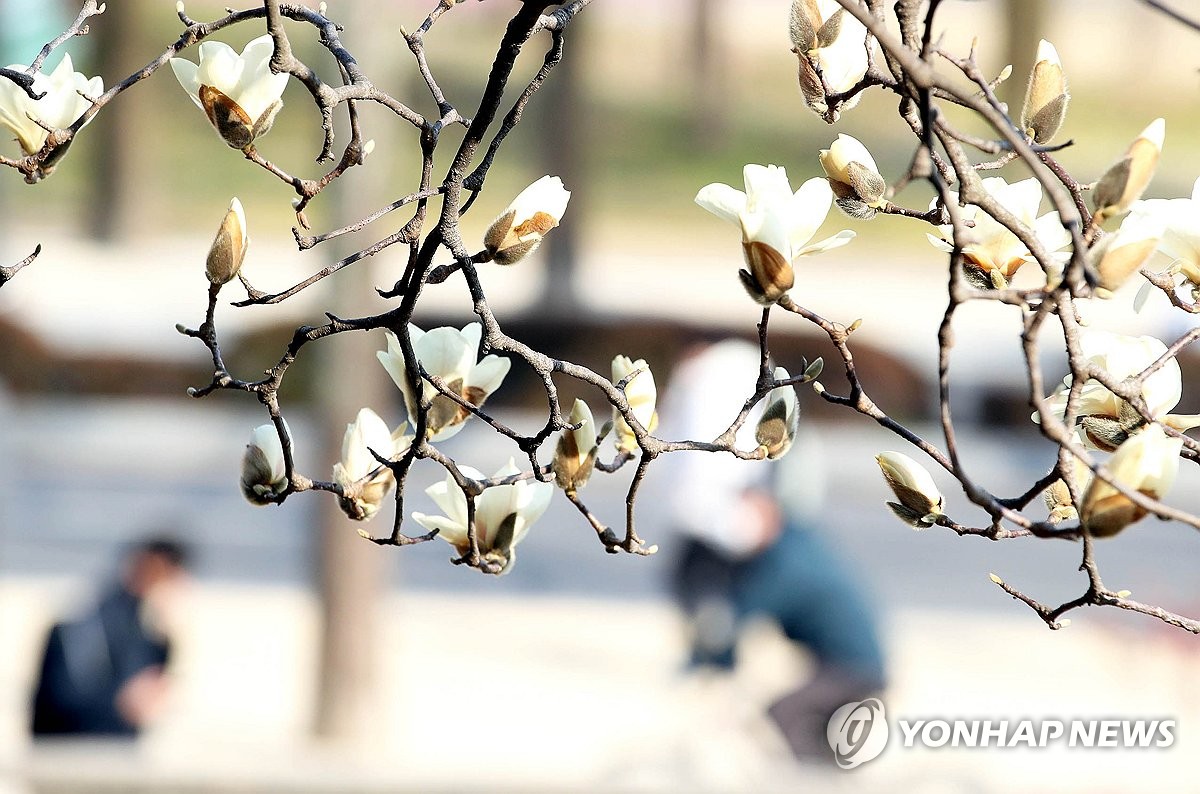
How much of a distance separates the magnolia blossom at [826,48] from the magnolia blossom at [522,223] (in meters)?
0.11

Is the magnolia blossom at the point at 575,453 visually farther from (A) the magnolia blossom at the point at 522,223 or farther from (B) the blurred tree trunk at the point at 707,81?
(B) the blurred tree trunk at the point at 707,81

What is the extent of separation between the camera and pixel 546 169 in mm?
5105

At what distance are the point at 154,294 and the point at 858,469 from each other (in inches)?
142

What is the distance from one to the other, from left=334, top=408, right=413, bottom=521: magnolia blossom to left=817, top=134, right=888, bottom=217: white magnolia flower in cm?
18

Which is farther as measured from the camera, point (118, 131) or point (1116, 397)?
point (118, 131)

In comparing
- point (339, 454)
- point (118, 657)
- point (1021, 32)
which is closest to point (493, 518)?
point (339, 454)

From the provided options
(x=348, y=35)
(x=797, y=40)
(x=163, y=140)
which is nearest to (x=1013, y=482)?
(x=348, y=35)

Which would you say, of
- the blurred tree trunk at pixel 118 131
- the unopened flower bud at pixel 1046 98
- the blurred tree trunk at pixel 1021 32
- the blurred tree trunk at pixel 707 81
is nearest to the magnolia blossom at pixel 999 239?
the unopened flower bud at pixel 1046 98

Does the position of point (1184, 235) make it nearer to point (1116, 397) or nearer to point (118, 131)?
point (1116, 397)

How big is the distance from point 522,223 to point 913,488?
16cm

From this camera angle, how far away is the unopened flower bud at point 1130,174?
1.25 feet

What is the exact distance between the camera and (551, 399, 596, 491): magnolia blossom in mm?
448

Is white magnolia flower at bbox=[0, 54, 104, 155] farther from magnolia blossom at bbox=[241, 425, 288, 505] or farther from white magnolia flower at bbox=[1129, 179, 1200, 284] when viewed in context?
white magnolia flower at bbox=[1129, 179, 1200, 284]

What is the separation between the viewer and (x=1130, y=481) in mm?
353
